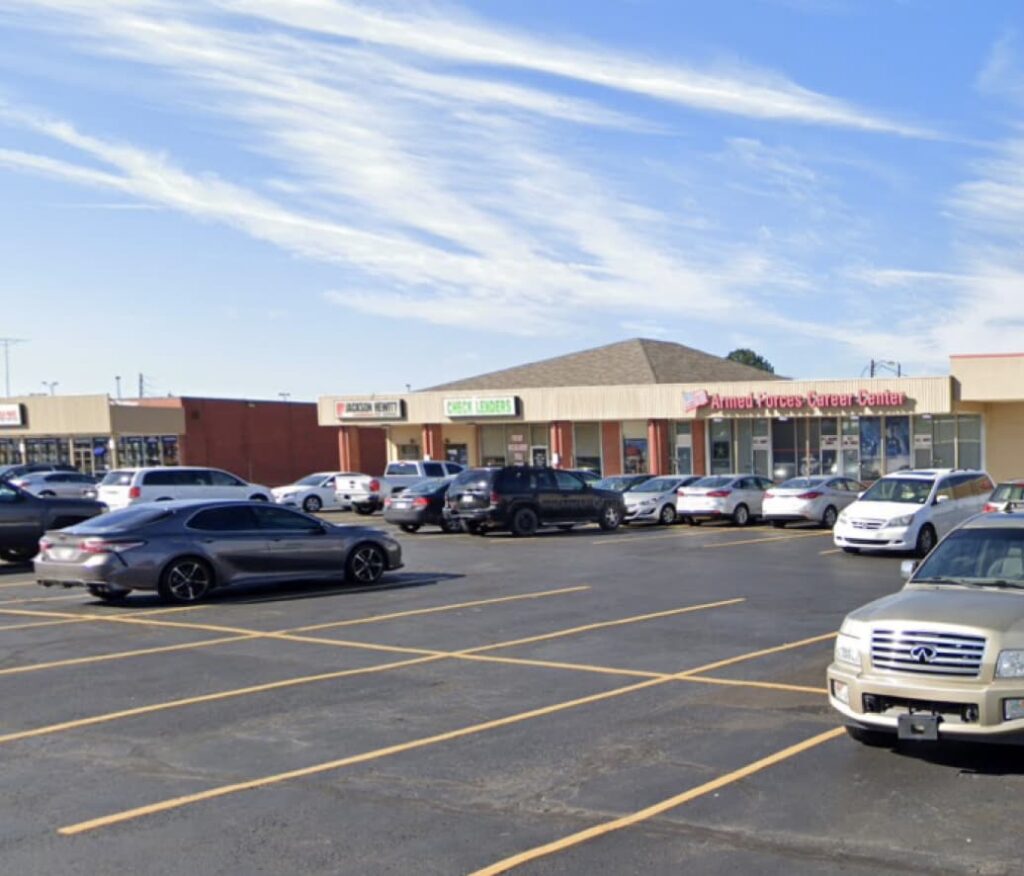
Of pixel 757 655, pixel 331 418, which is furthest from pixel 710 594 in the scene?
pixel 331 418

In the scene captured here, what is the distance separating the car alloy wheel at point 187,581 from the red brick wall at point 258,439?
43.5 meters

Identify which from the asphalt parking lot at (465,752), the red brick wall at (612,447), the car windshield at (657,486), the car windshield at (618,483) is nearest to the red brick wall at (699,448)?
the red brick wall at (612,447)

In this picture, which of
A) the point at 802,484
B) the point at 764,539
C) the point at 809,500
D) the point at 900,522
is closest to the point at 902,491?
the point at 900,522

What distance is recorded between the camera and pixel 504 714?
9.36 metres

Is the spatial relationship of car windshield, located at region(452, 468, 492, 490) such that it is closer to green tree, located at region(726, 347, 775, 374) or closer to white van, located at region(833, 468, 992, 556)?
white van, located at region(833, 468, 992, 556)

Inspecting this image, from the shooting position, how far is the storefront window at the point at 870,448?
146 feet

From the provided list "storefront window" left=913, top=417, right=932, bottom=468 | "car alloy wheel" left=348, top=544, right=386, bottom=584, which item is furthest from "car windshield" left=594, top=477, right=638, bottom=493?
"car alloy wheel" left=348, top=544, right=386, bottom=584

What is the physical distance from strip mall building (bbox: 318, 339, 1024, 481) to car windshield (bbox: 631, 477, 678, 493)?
12.5 m

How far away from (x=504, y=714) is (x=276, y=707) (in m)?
1.88

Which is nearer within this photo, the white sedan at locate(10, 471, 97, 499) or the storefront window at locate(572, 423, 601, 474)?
the white sedan at locate(10, 471, 97, 499)

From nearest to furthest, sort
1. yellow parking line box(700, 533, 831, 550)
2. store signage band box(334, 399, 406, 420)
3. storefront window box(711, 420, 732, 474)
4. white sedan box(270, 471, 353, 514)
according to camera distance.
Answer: yellow parking line box(700, 533, 831, 550) < white sedan box(270, 471, 353, 514) < storefront window box(711, 420, 732, 474) < store signage band box(334, 399, 406, 420)

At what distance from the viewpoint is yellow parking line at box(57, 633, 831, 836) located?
686cm

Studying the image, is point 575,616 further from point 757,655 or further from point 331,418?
point 331,418

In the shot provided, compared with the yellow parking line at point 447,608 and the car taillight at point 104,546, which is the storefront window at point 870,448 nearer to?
the yellow parking line at point 447,608
